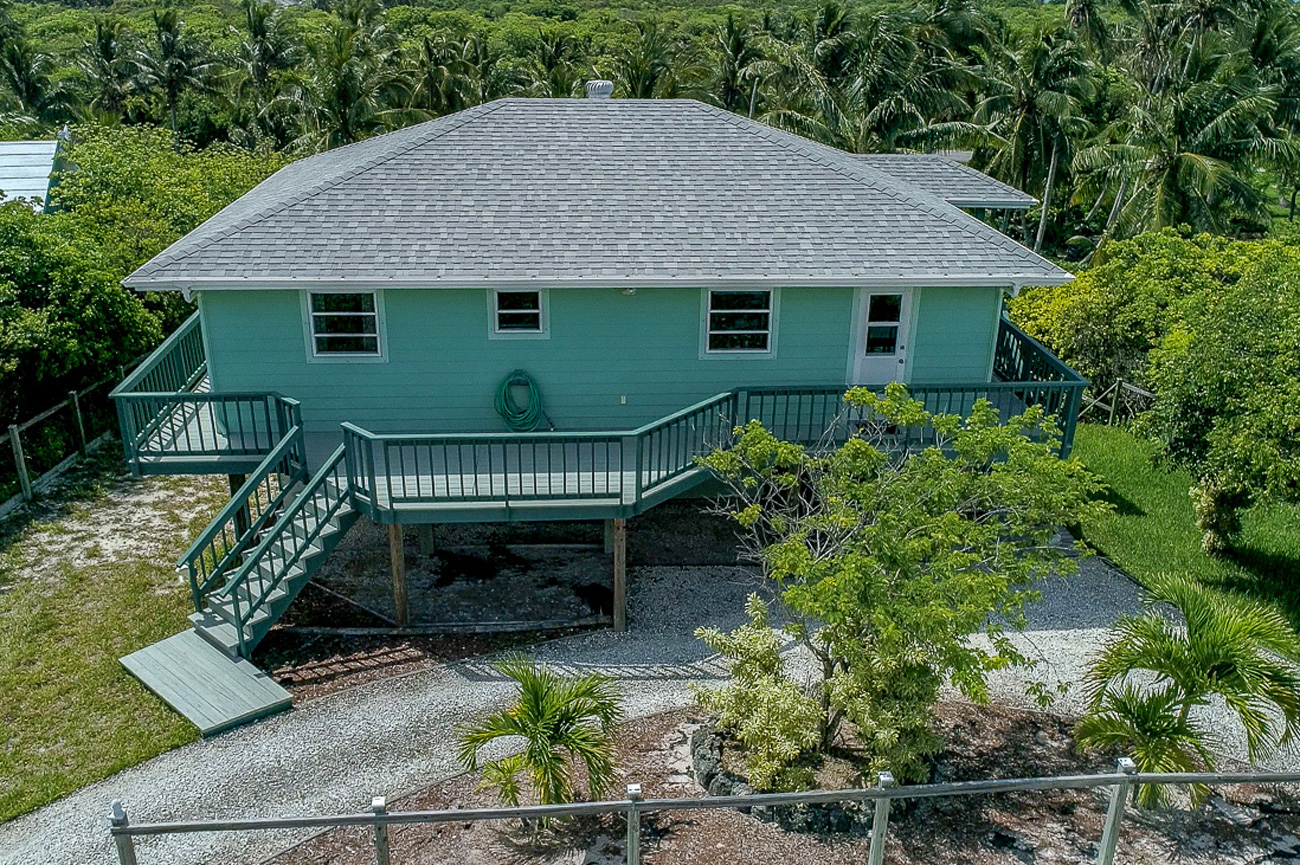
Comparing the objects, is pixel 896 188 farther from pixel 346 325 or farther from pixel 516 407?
pixel 346 325

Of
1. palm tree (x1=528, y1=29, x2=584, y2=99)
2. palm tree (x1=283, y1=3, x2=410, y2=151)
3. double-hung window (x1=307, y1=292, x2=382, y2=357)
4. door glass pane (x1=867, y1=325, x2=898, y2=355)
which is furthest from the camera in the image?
palm tree (x1=528, y1=29, x2=584, y2=99)

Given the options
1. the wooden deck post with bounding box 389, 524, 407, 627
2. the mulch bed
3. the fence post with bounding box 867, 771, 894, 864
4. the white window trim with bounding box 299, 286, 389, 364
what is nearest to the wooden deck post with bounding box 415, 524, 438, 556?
the wooden deck post with bounding box 389, 524, 407, 627

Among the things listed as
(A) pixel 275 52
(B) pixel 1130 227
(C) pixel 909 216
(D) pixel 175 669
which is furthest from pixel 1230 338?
(A) pixel 275 52

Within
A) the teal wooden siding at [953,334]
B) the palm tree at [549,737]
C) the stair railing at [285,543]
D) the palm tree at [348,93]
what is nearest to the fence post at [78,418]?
the stair railing at [285,543]

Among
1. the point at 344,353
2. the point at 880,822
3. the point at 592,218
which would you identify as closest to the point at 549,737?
the point at 880,822

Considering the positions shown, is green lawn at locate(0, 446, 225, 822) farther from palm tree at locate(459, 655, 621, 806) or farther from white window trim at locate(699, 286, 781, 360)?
white window trim at locate(699, 286, 781, 360)

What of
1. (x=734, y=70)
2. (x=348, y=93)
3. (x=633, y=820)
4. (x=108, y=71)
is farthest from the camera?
(x=108, y=71)

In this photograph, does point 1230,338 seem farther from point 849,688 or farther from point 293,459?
point 293,459
